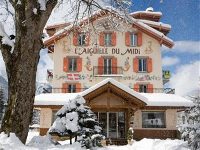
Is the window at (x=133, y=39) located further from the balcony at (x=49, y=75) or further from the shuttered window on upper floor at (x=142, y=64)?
the balcony at (x=49, y=75)

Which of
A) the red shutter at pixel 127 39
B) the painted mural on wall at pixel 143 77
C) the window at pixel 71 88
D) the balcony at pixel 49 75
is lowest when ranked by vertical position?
the window at pixel 71 88

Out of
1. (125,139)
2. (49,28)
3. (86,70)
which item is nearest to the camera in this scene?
(125,139)

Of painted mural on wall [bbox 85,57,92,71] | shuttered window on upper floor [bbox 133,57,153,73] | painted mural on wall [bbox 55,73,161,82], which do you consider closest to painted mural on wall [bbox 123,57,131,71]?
shuttered window on upper floor [bbox 133,57,153,73]

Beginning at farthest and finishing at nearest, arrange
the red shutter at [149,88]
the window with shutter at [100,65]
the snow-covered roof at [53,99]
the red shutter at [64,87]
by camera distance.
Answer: the window with shutter at [100,65] → the red shutter at [149,88] → the red shutter at [64,87] → the snow-covered roof at [53,99]

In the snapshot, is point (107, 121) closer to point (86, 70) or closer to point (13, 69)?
point (86, 70)

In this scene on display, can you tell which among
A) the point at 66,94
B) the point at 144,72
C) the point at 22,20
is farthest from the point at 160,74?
the point at 22,20

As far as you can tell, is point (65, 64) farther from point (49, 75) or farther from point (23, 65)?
point (23, 65)

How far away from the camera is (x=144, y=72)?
1278 inches

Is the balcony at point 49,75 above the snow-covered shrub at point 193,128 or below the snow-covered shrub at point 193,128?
above

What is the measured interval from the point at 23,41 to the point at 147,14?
30.1 meters

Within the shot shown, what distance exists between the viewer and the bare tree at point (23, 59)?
7.96 meters

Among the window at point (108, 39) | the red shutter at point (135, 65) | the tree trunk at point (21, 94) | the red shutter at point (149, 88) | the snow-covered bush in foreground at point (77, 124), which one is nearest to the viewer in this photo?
the tree trunk at point (21, 94)

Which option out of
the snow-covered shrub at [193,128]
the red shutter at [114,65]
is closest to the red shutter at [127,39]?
the red shutter at [114,65]

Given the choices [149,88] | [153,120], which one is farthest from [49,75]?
[153,120]
